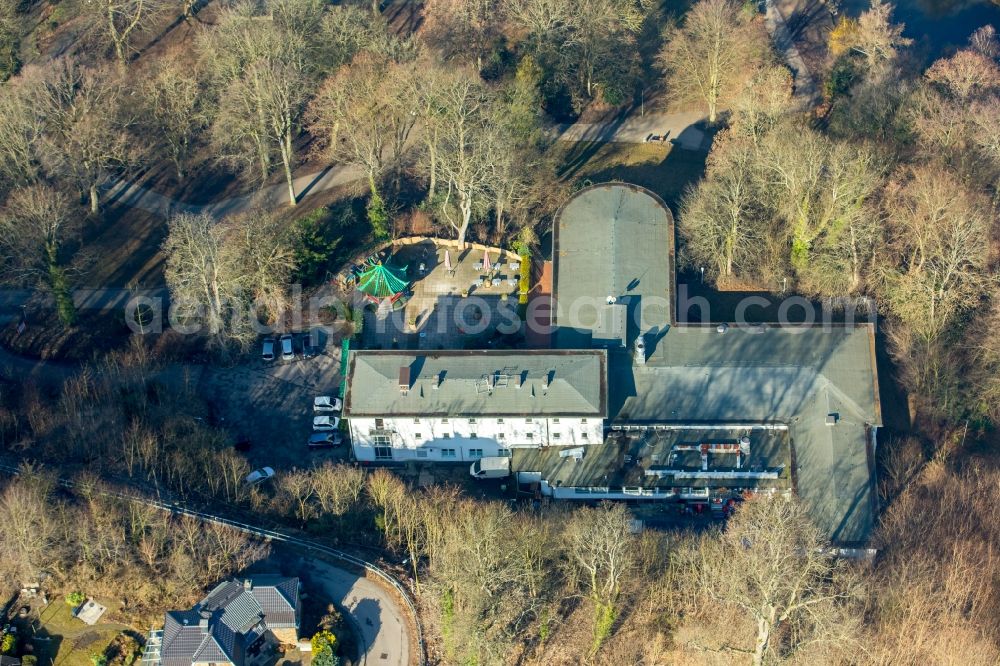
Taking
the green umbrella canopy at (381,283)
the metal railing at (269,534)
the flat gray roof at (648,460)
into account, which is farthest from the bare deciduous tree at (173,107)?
the flat gray roof at (648,460)

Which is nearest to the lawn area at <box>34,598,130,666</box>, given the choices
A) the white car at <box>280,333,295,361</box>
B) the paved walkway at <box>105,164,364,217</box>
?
the white car at <box>280,333,295,361</box>

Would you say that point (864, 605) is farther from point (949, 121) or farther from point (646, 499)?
point (949, 121)

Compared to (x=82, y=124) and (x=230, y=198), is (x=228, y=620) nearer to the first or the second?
(x=230, y=198)

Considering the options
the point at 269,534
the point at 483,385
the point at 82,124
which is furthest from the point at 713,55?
the point at 269,534

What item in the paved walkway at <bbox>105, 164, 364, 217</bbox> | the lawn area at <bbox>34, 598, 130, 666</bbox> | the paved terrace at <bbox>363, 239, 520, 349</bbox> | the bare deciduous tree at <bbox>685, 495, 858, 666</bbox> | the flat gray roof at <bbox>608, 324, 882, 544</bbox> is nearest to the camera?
the bare deciduous tree at <bbox>685, 495, 858, 666</bbox>

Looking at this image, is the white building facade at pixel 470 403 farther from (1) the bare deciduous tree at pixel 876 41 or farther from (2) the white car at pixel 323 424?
(1) the bare deciduous tree at pixel 876 41

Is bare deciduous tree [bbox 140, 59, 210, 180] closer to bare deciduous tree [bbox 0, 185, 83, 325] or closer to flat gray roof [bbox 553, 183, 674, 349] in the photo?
bare deciduous tree [bbox 0, 185, 83, 325]
